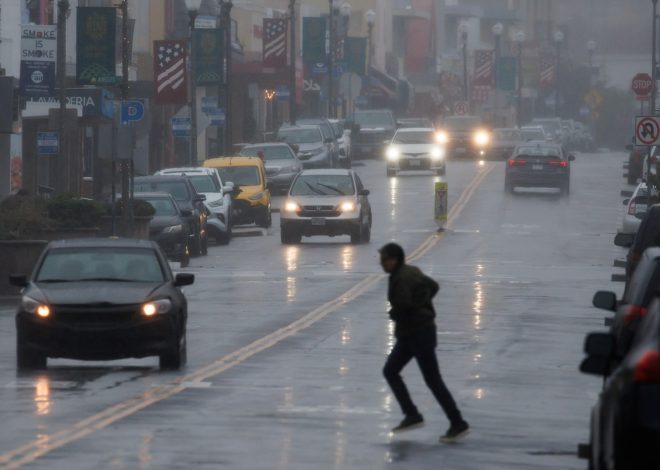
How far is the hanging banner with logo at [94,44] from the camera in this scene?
4656 cm

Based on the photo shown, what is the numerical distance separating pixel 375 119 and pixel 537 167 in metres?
29.3

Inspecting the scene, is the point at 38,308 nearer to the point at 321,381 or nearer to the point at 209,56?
the point at 321,381

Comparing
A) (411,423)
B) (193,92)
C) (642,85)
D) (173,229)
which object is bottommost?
(411,423)

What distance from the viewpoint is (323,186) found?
44625mm

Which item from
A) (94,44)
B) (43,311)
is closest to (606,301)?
(43,311)

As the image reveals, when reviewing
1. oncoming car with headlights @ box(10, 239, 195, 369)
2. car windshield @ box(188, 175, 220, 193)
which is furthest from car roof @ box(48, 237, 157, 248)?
car windshield @ box(188, 175, 220, 193)

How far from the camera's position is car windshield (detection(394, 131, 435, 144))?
2761 inches

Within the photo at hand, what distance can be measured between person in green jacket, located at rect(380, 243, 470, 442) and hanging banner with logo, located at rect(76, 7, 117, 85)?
33050 millimetres

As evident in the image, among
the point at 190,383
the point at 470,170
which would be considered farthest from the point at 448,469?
the point at 470,170

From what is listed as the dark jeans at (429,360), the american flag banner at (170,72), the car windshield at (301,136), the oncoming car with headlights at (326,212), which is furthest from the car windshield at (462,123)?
the dark jeans at (429,360)

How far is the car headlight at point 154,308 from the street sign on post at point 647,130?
2193 centimetres

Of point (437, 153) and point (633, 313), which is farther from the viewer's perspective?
point (437, 153)

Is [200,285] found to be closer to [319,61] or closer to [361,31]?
[319,61]

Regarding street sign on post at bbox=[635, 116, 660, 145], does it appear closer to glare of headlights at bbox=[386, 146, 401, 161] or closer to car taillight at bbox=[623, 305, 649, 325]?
car taillight at bbox=[623, 305, 649, 325]
